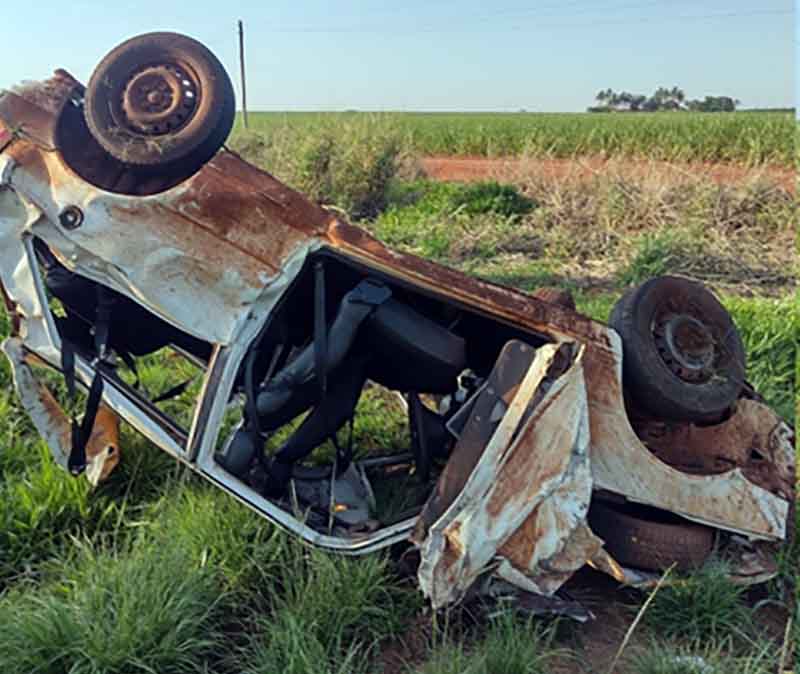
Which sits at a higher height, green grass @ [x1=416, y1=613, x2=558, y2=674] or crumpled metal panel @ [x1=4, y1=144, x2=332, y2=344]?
crumpled metal panel @ [x1=4, y1=144, x2=332, y2=344]

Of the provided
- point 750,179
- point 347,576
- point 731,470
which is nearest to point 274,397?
point 347,576

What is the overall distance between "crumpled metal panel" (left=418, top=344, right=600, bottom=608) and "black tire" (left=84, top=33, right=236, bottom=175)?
123 cm

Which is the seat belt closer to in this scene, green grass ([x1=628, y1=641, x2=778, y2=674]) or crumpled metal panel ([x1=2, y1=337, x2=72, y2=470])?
crumpled metal panel ([x1=2, y1=337, x2=72, y2=470])

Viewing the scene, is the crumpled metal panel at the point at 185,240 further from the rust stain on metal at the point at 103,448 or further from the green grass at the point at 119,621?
the rust stain on metal at the point at 103,448

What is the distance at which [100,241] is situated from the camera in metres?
2.43

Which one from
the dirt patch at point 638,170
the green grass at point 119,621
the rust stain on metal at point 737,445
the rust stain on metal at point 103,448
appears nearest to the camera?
the green grass at point 119,621

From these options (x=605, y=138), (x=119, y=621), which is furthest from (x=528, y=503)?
(x=605, y=138)

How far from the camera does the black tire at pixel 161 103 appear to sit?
240 cm

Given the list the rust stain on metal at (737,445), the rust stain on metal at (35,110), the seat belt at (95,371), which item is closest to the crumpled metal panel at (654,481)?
the rust stain on metal at (737,445)

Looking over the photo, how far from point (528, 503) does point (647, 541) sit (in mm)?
595

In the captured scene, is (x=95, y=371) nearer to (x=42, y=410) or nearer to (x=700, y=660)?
(x=42, y=410)

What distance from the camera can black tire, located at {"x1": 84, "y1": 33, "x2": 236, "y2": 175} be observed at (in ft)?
7.87

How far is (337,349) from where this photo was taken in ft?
8.24

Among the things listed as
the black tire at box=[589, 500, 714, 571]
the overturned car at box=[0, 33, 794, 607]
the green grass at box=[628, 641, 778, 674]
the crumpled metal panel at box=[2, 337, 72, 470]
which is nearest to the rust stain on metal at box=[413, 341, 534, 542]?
the overturned car at box=[0, 33, 794, 607]
